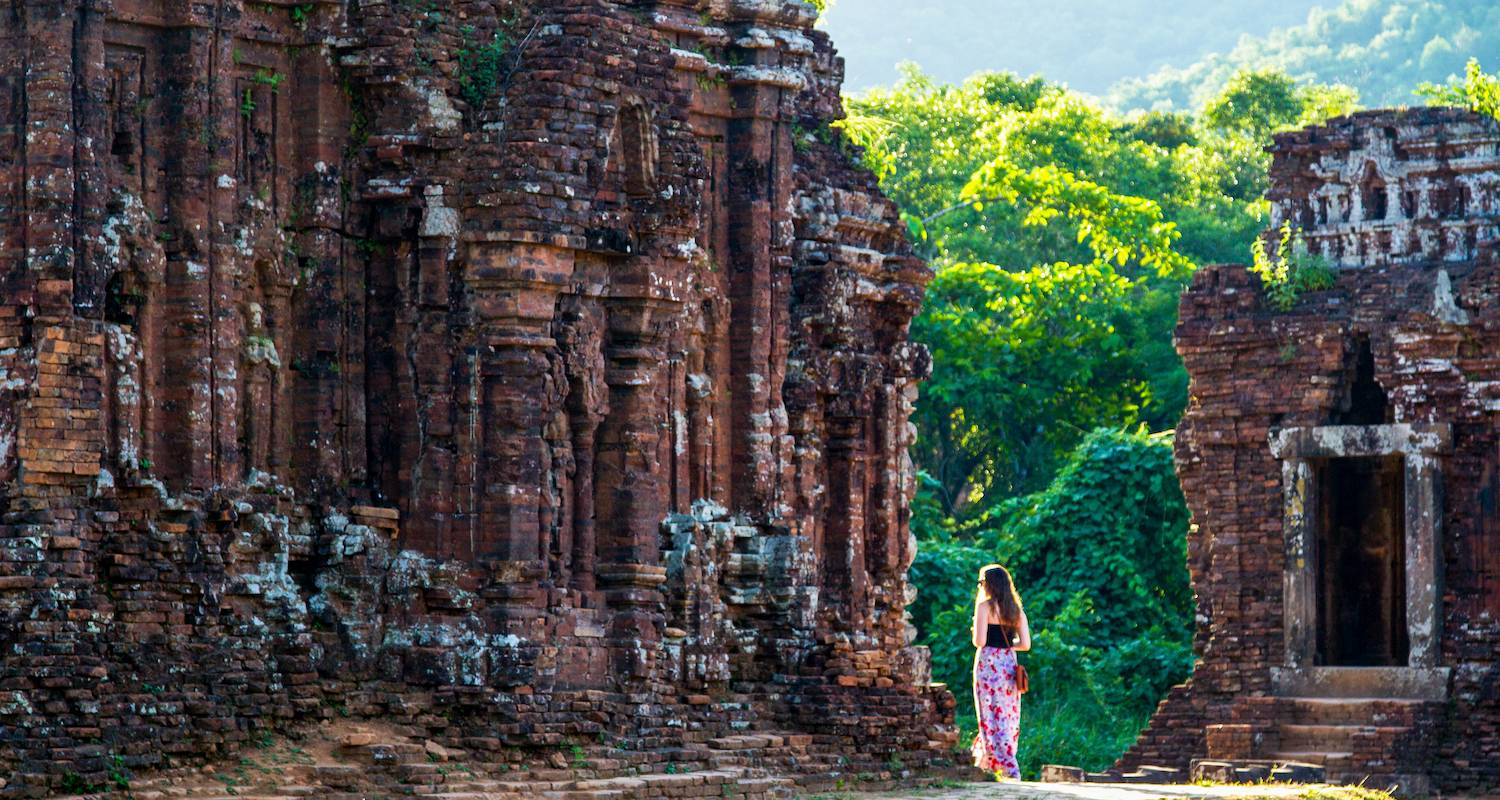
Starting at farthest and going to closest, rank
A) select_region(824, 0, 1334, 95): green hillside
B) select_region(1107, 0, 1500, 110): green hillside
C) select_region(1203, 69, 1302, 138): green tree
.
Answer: select_region(824, 0, 1334, 95): green hillside
select_region(1107, 0, 1500, 110): green hillside
select_region(1203, 69, 1302, 138): green tree

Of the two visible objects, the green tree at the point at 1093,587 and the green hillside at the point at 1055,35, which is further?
the green hillside at the point at 1055,35

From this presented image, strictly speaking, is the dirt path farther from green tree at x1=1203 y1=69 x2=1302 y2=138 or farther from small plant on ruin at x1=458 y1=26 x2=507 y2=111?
green tree at x1=1203 y1=69 x2=1302 y2=138

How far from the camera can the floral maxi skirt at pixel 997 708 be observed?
23.3 m

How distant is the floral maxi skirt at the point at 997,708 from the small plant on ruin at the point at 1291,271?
647 centimetres

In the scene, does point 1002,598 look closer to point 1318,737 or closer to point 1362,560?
point 1318,737

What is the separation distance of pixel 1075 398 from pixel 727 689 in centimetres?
1968

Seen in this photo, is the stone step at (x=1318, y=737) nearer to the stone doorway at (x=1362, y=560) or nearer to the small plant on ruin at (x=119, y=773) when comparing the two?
the stone doorway at (x=1362, y=560)

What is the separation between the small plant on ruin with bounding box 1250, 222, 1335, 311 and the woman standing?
6430 millimetres

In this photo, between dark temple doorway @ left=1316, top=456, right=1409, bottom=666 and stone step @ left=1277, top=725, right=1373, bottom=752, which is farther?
dark temple doorway @ left=1316, top=456, right=1409, bottom=666

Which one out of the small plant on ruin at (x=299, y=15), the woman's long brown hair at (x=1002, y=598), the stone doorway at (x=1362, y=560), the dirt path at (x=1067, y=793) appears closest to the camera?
the small plant on ruin at (x=299, y=15)

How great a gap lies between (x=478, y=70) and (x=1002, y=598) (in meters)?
5.78

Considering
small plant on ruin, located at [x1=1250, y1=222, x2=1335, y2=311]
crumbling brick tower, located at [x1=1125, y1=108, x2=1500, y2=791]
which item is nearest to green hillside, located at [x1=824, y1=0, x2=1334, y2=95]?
small plant on ruin, located at [x1=1250, y1=222, x2=1335, y2=311]

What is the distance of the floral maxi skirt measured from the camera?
918 inches

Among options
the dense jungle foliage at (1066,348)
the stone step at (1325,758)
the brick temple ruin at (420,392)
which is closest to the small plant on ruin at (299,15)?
the brick temple ruin at (420,392)
